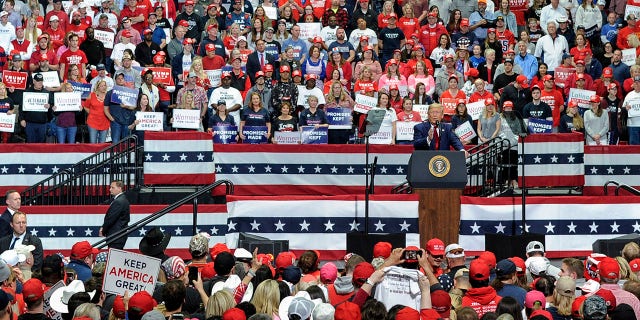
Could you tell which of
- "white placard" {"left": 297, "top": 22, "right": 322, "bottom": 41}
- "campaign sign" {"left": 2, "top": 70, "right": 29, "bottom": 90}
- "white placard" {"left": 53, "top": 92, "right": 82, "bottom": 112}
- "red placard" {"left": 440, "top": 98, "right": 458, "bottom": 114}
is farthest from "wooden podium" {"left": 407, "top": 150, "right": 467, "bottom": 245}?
"white placard" {"left": 297, "top": 22, "right": 322, "bottom": 41}

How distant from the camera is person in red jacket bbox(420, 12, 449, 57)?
33.8 metres

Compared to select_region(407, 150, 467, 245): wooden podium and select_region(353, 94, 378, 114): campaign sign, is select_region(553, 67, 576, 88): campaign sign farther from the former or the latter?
select_region(407, 150, 467, 245): wooden podium

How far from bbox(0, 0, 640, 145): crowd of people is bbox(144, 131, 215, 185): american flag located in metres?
1.89

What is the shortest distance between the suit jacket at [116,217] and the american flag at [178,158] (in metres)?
3.32

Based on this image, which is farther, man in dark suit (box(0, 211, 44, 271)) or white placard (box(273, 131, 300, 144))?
white placard (box(273, 131, 300, 144))

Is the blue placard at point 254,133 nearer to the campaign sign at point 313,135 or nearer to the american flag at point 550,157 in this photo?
the campaign sign at point 313,135

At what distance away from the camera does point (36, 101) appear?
29359mm

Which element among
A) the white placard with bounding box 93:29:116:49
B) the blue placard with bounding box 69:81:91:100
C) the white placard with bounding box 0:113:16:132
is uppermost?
the white placard with bounding box 93:29:116:49

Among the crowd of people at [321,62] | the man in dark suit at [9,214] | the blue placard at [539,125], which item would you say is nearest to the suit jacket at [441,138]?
the crowd of people at [321,62]

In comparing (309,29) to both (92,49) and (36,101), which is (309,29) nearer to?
(92,49)

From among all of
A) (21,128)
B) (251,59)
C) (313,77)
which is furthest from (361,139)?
(21,128)

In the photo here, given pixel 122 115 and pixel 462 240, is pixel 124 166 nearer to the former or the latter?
pixel 122 115

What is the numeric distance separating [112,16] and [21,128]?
5051 mm

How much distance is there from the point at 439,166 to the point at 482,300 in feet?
30.1
